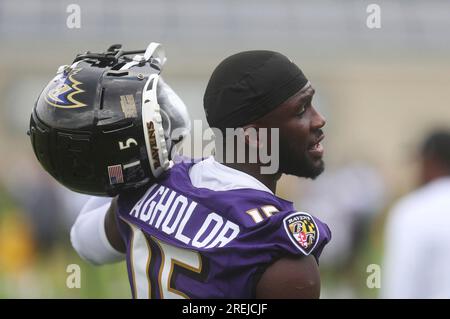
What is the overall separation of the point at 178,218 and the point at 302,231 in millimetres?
441

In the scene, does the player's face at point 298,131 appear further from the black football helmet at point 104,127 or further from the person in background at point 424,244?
the person in background at point 424,244

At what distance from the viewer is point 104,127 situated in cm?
285

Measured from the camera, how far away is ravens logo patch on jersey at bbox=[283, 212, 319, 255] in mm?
2629

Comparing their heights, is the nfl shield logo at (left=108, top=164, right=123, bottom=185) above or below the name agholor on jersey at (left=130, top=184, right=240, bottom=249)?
above

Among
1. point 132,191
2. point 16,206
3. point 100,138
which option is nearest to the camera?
point 100,138

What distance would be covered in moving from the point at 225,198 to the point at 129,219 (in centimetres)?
43

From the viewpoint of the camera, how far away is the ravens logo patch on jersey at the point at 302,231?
2.63 m

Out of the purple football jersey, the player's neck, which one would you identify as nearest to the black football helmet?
the purple football jersey

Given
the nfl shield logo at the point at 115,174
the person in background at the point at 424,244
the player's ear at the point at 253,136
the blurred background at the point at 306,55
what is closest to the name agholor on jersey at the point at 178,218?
the nfl shield logo at the point at 115,174

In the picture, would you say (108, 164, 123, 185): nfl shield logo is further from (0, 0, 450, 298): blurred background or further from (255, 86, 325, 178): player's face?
(0, 0, 450, 298): blurred background

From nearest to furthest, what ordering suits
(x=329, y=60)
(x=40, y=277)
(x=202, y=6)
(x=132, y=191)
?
1. (x=132, y=191)
2. (x=40, y=277)
3. (x=329, y=60)
4. (x=202, y=6)

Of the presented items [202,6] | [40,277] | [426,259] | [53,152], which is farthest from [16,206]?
[202,6]

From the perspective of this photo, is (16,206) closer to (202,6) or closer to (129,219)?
(129,219)
